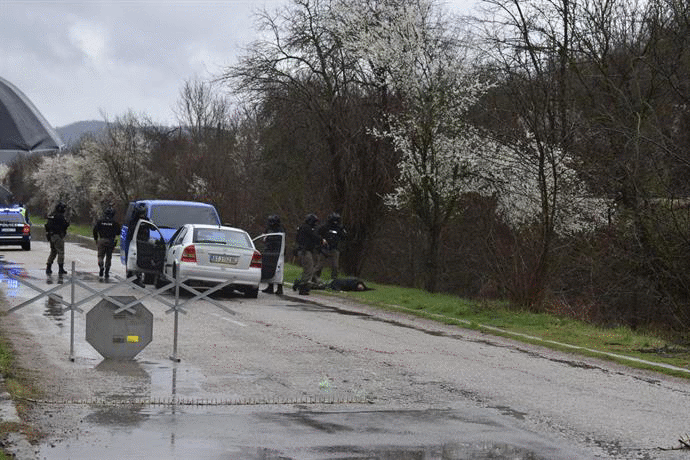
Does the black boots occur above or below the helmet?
below

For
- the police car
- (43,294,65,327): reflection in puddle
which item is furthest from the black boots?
the police car

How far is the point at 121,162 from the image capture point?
83.3 metres

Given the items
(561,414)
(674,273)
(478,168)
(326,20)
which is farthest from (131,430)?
(326,20)

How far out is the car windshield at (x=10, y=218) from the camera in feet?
144

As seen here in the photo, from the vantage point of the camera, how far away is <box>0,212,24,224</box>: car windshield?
1729 inches

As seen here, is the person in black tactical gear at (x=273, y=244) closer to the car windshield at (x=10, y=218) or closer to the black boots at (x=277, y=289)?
the black boots at (x=277, y=289)

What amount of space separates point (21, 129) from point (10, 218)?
37.5 metres

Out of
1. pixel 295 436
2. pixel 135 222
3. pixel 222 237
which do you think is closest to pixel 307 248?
pixel 222 237

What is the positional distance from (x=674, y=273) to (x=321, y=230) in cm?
956

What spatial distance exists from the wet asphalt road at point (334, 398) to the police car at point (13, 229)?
86.2 feet

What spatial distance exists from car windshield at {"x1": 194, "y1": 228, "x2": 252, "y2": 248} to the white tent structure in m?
15.9

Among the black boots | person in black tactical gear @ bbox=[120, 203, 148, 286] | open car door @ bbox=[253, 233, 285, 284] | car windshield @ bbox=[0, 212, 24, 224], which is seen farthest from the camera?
car windshield @ bbox=[0, 212, 24, 224]

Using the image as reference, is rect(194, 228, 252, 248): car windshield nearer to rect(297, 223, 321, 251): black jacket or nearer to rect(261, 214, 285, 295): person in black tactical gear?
rect(261, 214, 285, 295): person in black tactical gear

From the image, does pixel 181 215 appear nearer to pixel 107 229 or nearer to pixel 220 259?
pixel 107 229
